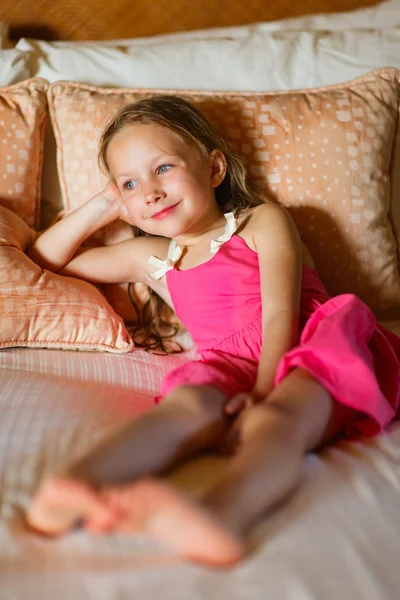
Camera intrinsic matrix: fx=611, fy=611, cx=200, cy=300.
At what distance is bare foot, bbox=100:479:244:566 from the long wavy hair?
2.30ft

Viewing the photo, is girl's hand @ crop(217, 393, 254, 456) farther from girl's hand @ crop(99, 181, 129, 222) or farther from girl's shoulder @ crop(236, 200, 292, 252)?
girl's hand @ crop(99, 181, 129, 222)

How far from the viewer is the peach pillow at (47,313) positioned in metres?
1.26

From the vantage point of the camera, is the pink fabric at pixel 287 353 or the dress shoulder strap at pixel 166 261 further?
the dress shoulder strap at pixel 166 261

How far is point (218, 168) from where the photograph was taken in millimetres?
1330

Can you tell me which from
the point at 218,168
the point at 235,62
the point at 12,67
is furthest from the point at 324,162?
the point at 12,67

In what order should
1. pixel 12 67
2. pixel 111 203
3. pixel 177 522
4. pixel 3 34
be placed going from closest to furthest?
1. pixel 177 522
2. pixel 111 203
3. pixel 12 67
4. pixel 3 34

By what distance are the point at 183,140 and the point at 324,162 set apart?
353 millimetres

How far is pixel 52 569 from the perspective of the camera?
2.13ft

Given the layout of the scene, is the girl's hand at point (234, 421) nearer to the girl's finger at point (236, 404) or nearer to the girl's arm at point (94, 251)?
the girl's finger at point (236, 404)

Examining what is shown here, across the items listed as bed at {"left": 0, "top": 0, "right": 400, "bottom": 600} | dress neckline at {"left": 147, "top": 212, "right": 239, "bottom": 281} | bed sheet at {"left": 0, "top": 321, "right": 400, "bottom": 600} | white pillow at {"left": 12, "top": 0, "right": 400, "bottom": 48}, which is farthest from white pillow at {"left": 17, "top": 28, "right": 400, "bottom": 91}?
bed sheet at {"left": 0, "top": 321, "right": 400, "bottom": 600}

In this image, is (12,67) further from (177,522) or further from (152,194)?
(177,522)

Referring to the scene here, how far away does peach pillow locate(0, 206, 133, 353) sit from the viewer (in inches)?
49.6

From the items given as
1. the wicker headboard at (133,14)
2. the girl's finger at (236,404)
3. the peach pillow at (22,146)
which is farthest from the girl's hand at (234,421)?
the wicker headboard at (133,14)

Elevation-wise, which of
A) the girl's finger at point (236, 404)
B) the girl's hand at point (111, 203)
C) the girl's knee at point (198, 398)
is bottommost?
the girl's finger at point (236, 404)
